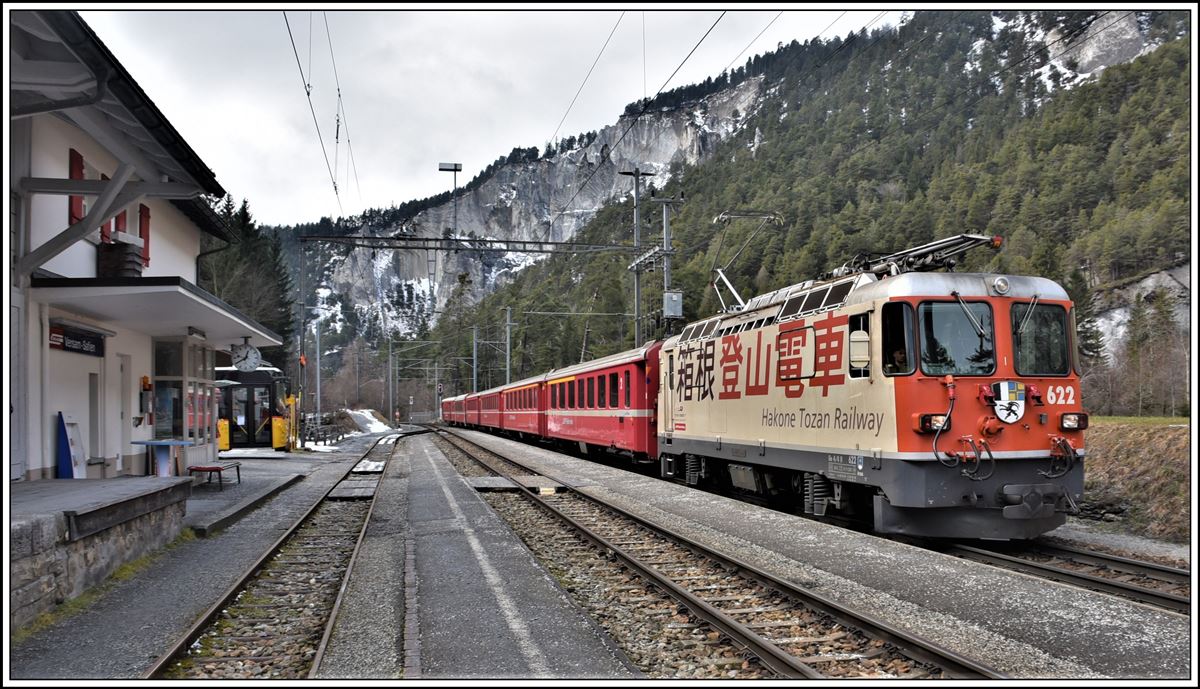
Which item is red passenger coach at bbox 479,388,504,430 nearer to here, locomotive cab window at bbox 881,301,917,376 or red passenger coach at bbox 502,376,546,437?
red passenger coach at bbox 502,376,546,437

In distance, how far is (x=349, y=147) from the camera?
66.8ft

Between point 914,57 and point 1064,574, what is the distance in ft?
309

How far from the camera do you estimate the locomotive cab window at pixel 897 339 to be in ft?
29.4

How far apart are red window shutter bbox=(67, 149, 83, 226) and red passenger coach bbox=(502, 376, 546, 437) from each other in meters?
18.7

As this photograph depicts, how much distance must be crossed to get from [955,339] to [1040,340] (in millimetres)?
1072

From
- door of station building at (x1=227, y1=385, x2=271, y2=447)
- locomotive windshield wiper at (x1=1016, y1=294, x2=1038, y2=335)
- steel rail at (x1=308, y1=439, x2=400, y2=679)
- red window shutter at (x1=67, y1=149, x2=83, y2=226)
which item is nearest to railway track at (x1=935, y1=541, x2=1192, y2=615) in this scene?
locomotive windshield wiper at (x1=1016, y1=294, x2=1038, y2=335)

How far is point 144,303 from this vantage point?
483 inches

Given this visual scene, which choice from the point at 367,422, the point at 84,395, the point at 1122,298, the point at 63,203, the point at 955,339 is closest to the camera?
the point at 955,339

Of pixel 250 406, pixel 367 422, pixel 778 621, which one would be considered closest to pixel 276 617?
pixel 778 621

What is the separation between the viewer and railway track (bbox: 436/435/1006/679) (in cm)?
533

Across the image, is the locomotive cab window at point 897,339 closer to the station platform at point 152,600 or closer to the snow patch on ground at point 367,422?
the station platform at point 152,600

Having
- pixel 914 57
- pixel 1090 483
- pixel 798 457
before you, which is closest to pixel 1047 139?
pixel 914 57

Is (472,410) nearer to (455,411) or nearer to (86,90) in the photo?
(455,411)

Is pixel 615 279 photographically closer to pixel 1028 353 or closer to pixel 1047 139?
pixel 1047 139
